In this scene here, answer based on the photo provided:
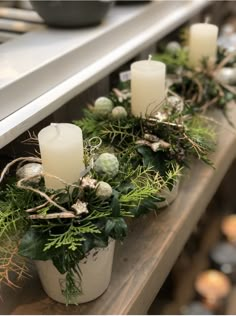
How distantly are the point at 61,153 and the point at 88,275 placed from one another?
180mm

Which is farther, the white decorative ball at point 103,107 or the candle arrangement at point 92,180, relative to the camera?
the white decorative ball at point 103,107

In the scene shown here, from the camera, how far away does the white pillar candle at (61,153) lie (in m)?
0.62

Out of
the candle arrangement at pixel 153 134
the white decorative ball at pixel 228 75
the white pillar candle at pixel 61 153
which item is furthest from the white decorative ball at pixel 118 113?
the white decorative ball at pixel 228 75

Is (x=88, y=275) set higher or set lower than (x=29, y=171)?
lower

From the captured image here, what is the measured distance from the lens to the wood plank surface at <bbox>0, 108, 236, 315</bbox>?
67 cm

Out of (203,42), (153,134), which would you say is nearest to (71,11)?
(203,42)

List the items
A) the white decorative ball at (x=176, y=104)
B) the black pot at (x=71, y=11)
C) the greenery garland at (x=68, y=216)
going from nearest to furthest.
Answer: the greenery garland at (x=68, y=216) → the white decorative ball at (x=176, y=104) → the black pot at (x=71, y=11)

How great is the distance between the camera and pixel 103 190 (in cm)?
61

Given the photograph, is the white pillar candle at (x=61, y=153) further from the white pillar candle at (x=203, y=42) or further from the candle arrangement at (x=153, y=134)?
the white pillar candle at (x=203, y=42)

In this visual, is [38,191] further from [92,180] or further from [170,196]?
[170,196]

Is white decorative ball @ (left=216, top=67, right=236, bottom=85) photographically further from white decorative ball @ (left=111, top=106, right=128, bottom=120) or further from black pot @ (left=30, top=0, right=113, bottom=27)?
white decorative ball @ (left=111, top=106, right=128, bottom=120)

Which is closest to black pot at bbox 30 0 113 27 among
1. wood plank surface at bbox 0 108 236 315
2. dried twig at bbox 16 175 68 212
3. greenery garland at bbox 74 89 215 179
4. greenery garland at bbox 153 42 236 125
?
greenery garland at bbox 153 42 236 125

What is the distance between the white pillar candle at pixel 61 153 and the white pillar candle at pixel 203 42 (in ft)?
2.02

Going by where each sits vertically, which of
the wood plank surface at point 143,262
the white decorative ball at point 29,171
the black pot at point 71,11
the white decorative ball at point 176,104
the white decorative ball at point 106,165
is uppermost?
the black pot at point 71,11
